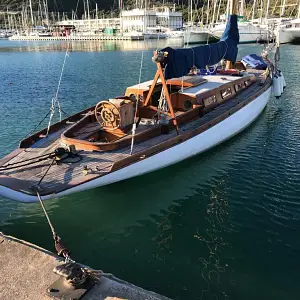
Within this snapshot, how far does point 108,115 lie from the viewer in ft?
53.4

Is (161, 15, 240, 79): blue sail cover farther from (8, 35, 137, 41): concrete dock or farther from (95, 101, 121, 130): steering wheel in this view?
(8, 35, 137, 41): concrete dock

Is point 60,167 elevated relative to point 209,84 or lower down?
lower down

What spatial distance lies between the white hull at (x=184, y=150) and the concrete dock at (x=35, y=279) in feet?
8.54

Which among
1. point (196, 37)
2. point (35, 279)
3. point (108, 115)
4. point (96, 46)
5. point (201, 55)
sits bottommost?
point (96, 46)

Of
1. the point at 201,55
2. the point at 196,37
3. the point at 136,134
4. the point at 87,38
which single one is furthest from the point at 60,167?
the point at 87,38

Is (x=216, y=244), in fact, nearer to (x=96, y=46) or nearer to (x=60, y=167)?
(x=60, y=167)

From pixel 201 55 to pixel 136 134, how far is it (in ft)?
26.6

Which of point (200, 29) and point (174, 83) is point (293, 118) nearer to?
point (174, 83)

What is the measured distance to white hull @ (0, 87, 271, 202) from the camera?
42.1 feet

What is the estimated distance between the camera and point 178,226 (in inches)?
532

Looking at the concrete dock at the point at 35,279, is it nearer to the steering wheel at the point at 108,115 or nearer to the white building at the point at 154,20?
the steering wheel at the point at 108,115

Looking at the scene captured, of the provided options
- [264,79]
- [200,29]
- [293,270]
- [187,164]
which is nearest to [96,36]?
[200,29]

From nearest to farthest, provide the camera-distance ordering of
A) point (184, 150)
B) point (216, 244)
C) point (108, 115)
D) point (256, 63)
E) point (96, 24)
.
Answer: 1. point (216, 244)
2. point (108, 115)
3. point (184, 150)
4. point (256, 63)
5. point (96, 24)

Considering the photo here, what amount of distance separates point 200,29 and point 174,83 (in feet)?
326
